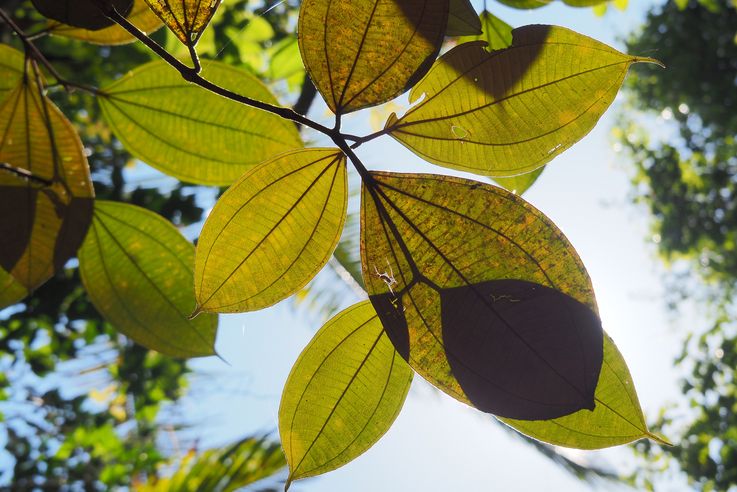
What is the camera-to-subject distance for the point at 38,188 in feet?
1.82

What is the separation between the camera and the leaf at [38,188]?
1.78 ft

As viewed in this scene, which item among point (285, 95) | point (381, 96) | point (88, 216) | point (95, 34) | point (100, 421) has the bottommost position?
point (381, 96)

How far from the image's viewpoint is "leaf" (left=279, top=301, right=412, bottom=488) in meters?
0.43

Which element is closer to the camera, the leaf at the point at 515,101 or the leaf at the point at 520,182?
the leaf at the point at 515,101

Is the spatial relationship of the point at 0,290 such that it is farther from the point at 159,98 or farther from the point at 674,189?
the point at 674,189

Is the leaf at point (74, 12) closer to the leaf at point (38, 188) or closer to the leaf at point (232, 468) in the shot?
the leaf at point (38, 188)

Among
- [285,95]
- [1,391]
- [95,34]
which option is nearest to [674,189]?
[285,95]

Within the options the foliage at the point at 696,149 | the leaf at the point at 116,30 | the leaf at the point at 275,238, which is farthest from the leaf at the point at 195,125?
the foliage at the point at 696,149

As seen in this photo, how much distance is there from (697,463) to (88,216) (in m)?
3.21

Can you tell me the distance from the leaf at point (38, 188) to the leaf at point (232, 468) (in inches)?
31.7

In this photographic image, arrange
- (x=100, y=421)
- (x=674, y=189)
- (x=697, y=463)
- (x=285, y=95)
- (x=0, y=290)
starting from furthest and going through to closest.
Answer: (x=674, y=189) < (x=697, y=463) < (x=100, y=421) < (x=285, y=95) < (x=0, y=290)

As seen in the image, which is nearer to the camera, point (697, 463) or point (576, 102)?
point (576, 102)

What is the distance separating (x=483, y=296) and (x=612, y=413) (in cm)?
11

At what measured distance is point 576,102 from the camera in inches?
15.4
